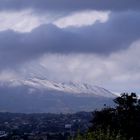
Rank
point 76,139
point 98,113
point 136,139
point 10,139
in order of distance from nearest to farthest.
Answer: point 76,139 → point 136,139 → point 98,113 → point 10,139

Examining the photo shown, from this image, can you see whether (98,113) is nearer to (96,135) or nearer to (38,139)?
(96,135)

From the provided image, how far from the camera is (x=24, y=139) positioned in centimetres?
12362

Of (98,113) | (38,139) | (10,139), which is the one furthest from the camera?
(38,139)

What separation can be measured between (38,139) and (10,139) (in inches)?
397

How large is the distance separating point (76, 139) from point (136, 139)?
16.7 m

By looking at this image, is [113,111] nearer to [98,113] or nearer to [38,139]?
[98,113]

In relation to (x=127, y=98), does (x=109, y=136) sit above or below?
below

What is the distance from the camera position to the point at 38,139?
400 feet

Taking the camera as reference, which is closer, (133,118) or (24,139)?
(133,118)

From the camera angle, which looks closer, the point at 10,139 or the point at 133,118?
the point at 133,118

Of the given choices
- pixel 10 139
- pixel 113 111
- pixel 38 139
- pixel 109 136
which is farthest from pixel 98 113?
pixel 38 139

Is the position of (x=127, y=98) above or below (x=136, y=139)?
above

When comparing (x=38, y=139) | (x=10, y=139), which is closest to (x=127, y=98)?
(x=10, y=139)

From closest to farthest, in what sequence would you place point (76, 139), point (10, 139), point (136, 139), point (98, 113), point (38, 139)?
point (76, 139) < point (136, 139) < point (98, 113) < point (10, 139) < point (38, 139)
